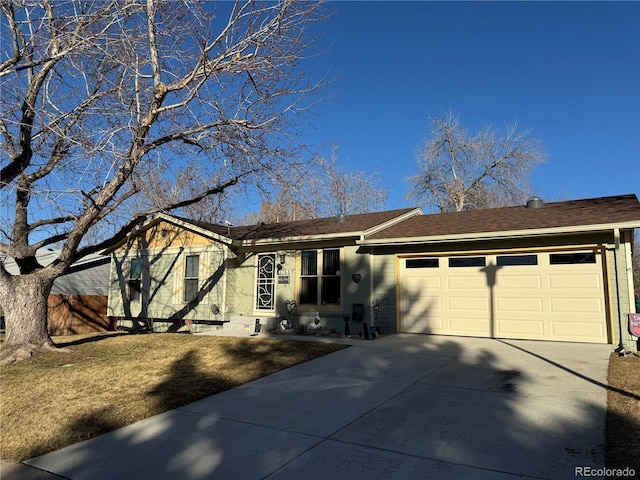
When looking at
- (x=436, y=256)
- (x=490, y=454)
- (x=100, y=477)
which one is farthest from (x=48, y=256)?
(x=490, y=454)

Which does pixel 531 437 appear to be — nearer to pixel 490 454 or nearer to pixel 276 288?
pixel 490 454

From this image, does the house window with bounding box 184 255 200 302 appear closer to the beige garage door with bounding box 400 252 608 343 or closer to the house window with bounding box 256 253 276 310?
the house window with bounding box 256 253 276 310

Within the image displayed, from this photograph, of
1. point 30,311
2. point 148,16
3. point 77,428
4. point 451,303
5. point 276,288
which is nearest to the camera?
point 77,428

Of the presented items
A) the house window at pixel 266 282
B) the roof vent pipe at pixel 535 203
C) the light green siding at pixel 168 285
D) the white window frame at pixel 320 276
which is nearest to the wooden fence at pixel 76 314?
the light green siding at pixel 168 285

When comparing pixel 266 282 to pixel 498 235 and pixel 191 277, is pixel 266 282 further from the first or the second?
pixel 498 235

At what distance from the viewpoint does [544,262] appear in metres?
9.83

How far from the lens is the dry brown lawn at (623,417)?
382 centimetres

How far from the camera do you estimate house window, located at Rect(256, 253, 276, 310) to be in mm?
13713

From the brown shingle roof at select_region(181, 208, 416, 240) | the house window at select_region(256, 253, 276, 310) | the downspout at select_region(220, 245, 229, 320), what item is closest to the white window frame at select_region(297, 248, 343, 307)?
the brown shingle roof at select_region(181, 208, 416, 240)

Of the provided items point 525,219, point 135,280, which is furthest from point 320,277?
point 135,280

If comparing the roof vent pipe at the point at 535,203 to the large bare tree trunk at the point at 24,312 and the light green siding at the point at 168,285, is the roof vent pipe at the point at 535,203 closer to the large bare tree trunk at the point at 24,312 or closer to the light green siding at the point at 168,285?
the light green siding at the point at 168,285

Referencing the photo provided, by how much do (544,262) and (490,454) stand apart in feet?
22.8

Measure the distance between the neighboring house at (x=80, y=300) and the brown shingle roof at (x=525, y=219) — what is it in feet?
46.6

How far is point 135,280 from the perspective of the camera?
1650cm
